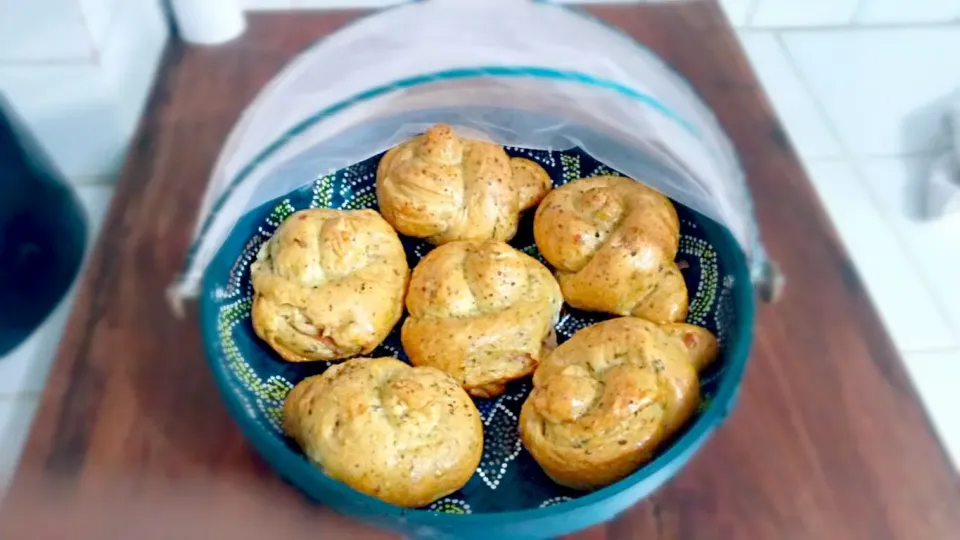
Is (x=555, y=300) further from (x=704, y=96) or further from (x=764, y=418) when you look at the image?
(x=704, y=96)

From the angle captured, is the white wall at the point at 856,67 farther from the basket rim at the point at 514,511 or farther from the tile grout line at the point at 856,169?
the basket rim at the point at 514,511

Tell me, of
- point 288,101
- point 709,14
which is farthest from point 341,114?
point 709,14

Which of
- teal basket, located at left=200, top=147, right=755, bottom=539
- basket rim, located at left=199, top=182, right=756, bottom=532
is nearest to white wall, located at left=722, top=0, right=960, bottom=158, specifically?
teal basket, located at left=200, top=147, right=755, bottom=539

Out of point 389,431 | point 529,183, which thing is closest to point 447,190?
point 529,183

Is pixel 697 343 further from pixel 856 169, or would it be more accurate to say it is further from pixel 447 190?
pixel 856 169

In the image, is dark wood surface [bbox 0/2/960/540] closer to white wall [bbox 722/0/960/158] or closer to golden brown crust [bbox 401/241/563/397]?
golden brown crust [bbox 401/241/563/397]

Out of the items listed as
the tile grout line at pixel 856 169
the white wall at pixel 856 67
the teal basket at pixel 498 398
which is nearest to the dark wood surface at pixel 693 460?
the teal basket at pixel 498 398
